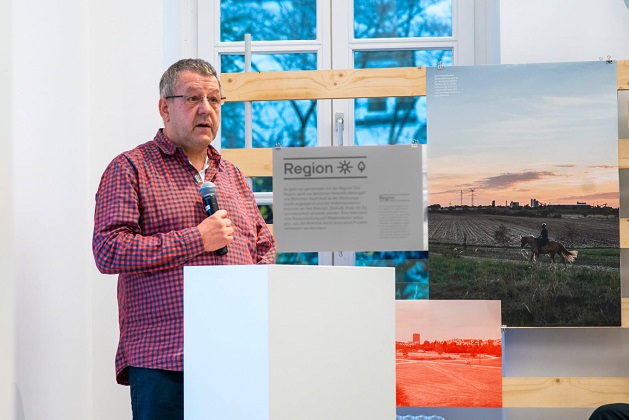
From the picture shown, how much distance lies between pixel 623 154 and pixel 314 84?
4.28 feet

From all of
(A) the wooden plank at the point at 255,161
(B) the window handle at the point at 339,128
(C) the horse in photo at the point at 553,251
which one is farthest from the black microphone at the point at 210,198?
(B) the window handle at the point at 339,128

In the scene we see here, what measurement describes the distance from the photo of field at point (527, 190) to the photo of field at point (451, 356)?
9cm

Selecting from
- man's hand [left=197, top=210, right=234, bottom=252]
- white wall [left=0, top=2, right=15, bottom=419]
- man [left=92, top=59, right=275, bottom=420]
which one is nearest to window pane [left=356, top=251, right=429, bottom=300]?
man [left=92, top=59, right=275, bottom=420]

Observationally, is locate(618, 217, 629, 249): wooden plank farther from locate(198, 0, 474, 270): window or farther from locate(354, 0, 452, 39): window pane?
locate(354, 0, 452, 39): window pane

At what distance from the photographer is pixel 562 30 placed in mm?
3787

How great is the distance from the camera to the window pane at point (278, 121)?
4.21m

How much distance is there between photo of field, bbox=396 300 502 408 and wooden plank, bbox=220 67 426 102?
2.98 ft

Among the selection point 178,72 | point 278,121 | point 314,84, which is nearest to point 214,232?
point 178,72

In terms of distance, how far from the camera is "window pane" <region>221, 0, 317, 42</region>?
4270 millimetres

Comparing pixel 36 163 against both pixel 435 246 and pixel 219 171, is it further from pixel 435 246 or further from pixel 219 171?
pixel 435 246

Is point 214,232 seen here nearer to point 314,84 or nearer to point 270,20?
point 314,84

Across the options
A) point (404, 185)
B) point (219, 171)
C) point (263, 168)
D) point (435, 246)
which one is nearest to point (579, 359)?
point (435, 246)

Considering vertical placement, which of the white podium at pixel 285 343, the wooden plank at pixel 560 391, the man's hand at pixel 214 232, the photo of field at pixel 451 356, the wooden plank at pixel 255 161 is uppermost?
the wooden plank at pixel 255 161

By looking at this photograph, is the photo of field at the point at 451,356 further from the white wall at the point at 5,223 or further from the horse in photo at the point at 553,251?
the white wall at the point at 5,223
